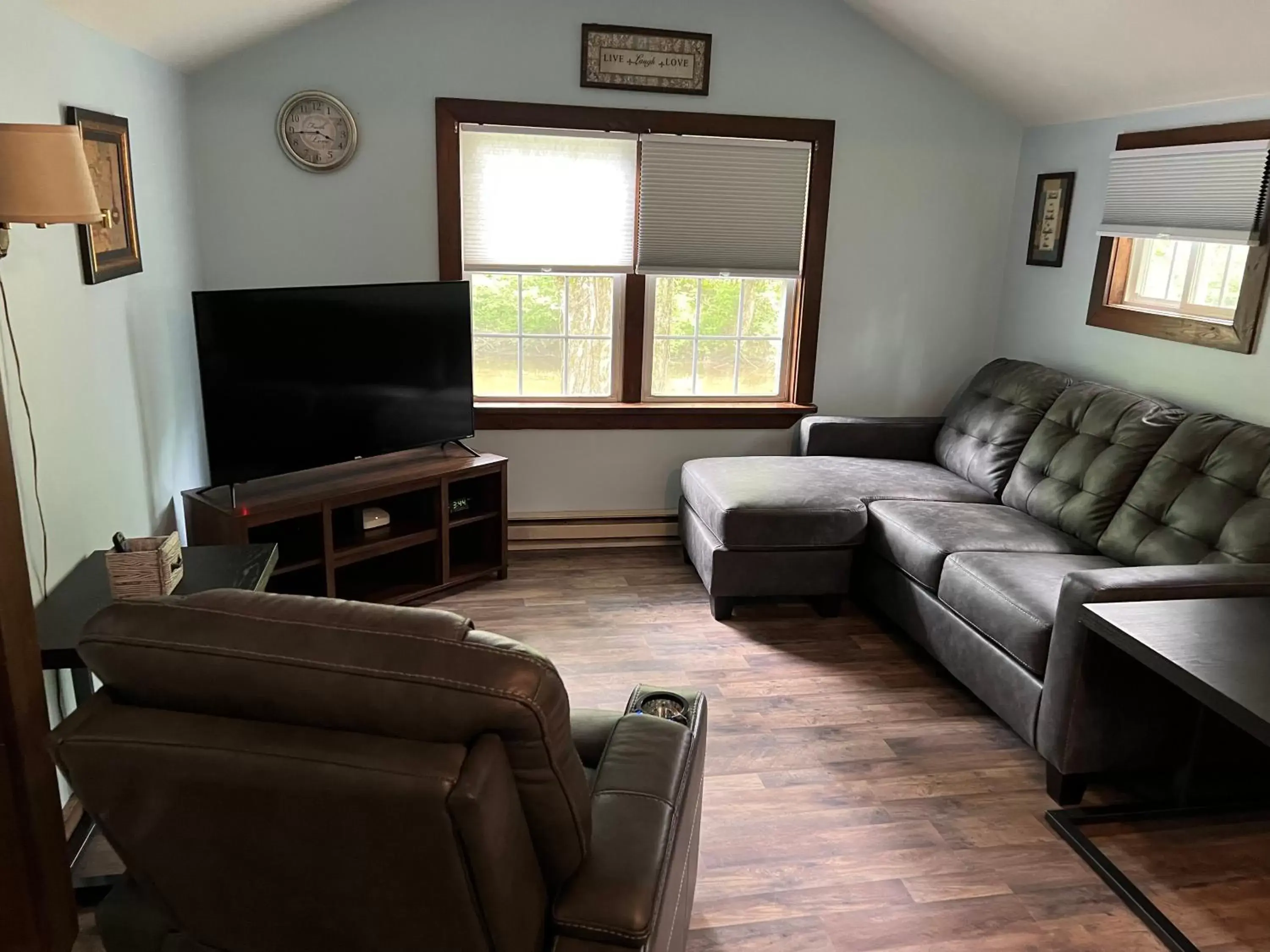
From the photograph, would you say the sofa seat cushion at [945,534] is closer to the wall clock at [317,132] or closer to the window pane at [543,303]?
the window pane at [543,303]

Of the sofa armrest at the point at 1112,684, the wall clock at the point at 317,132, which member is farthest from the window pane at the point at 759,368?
the sofa armrest at the point at 1112,684

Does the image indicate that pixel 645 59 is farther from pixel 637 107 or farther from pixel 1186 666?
pixel 1186 666

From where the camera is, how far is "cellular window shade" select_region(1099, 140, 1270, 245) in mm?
3141

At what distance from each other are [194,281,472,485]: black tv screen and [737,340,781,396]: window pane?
4.48ft

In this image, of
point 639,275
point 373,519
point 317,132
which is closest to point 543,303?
point 639,275

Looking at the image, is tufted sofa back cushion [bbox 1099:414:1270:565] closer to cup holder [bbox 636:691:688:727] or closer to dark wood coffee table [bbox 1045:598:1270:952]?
dark wood coffee table [bbox 1045:598:1270:952]

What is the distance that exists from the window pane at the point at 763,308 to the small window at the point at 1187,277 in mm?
1476

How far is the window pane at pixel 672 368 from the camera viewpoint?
4.45 m

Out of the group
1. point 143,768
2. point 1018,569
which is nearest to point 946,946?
point 1018,569

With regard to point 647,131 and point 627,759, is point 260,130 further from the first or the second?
point 627,759

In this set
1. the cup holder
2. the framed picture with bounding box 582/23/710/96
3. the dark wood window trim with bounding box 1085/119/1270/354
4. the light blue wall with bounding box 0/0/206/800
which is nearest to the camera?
the cup holder

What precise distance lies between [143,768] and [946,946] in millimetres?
1738

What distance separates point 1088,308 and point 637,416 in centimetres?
201

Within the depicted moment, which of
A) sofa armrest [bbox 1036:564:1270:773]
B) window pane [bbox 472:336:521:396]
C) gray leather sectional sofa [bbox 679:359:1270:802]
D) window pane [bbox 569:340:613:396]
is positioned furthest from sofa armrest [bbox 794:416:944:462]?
sofa armrest [bbox 1036:564:1270:773]
